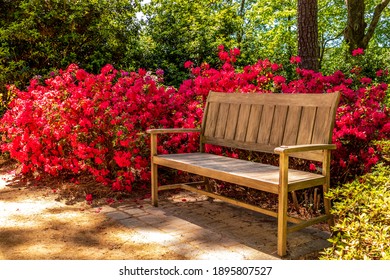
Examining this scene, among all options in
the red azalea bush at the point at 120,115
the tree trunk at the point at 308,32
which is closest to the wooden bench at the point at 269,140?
the red azalea bush at the point at 120,115

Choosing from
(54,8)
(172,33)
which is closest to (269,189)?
(54,8)

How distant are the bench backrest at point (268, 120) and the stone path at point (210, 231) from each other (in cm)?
68

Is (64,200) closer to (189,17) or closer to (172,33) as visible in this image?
(172,33)

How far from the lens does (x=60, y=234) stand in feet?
12.8

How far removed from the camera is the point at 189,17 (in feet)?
38.0

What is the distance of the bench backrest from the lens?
146 inches

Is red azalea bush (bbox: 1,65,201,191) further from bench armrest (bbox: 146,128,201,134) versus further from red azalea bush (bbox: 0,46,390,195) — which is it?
bench armrest (bbox: 146,128,201,134)

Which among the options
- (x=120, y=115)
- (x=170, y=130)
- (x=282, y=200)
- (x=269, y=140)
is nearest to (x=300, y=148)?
(x=282, y=200)

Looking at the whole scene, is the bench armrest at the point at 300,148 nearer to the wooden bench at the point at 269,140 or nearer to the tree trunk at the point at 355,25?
the wooden bench at the point at 269,140

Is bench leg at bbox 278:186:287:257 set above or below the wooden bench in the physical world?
below

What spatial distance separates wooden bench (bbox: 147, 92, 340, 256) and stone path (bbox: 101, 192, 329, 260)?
6.9 inches

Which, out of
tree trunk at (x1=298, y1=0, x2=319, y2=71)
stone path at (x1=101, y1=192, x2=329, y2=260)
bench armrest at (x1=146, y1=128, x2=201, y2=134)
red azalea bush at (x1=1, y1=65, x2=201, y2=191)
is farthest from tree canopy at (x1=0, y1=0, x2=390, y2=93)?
stone path at (x1=101, y1=192, x2=329, y2=260)

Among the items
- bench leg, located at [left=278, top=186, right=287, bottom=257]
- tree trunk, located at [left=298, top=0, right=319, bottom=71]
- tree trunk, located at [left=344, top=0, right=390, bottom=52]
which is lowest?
bench leg, located at [left=278, top=186, right=287, bottom=257]

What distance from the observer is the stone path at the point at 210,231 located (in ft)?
11.3
